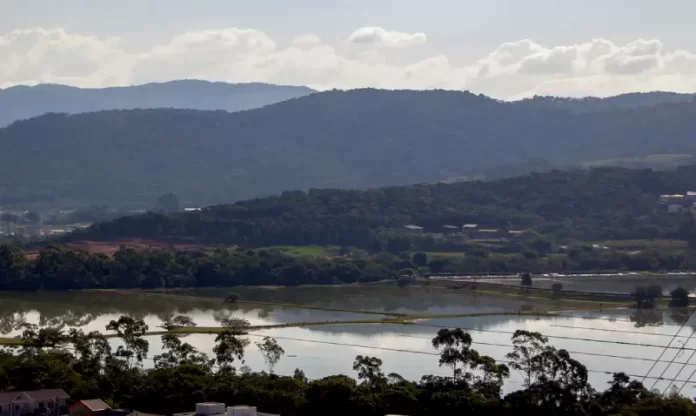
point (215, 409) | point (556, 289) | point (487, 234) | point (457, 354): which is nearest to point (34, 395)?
point (215, 409)

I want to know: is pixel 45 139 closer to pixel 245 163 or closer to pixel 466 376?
pixel 245 163

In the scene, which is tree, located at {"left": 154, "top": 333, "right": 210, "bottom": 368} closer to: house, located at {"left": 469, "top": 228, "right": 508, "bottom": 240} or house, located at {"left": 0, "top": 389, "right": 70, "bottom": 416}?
house, located at {"left": 0, "top": 389, "right": 70, "bottom": 416}

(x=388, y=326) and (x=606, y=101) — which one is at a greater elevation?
(x=606, y=101)

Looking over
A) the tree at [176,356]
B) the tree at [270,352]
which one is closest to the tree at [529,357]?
the tree at [270,352]

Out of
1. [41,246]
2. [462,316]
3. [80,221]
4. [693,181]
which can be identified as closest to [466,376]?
[462,316]

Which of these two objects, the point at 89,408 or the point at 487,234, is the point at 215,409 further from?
the point at 487,234

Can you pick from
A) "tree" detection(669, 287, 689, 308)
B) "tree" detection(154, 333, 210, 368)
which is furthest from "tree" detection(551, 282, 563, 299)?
"tree" detection(154, 333, 210, 368)
